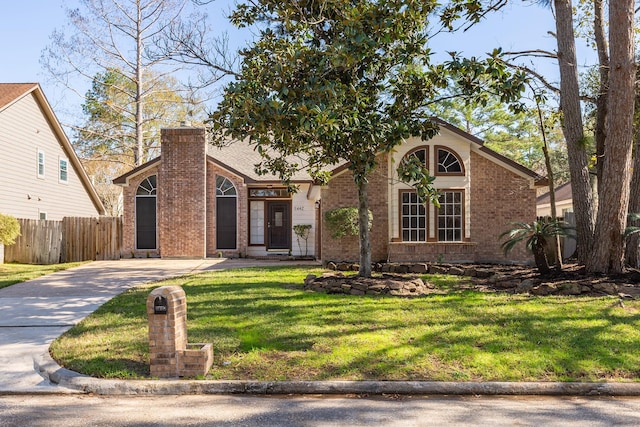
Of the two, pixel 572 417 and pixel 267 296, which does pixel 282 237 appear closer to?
pixel 267 296

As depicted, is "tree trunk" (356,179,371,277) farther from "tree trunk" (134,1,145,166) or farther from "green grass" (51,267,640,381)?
"tree trunk" (134,1,145,166)

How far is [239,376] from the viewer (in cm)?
579

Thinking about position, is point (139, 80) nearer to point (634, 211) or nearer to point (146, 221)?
point (146, 221)

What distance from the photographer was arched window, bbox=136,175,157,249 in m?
20.6

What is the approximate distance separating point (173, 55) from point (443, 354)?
10.2 meters

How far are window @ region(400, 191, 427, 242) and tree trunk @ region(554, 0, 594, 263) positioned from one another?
15.2ft

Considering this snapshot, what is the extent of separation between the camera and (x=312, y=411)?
16.2 feet

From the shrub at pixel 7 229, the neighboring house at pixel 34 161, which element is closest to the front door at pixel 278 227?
the shrub at pixel 7 229

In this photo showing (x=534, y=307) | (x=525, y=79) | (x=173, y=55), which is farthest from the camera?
(x=173, y=55)

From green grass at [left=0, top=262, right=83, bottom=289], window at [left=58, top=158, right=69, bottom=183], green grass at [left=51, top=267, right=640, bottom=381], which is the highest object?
window at [left=58, top=158, right=69, bottom=183]

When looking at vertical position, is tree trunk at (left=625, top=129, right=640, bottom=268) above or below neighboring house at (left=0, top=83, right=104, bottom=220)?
below

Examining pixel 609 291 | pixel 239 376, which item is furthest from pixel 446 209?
pixel 239 376

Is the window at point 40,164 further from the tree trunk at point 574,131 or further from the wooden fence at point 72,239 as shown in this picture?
the tree trunk at point 574,131

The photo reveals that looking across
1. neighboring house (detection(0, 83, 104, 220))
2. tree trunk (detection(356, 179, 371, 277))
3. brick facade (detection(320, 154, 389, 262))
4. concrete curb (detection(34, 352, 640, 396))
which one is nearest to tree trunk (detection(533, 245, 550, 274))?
tree trunk (detection(356, 179, 371, 277))
